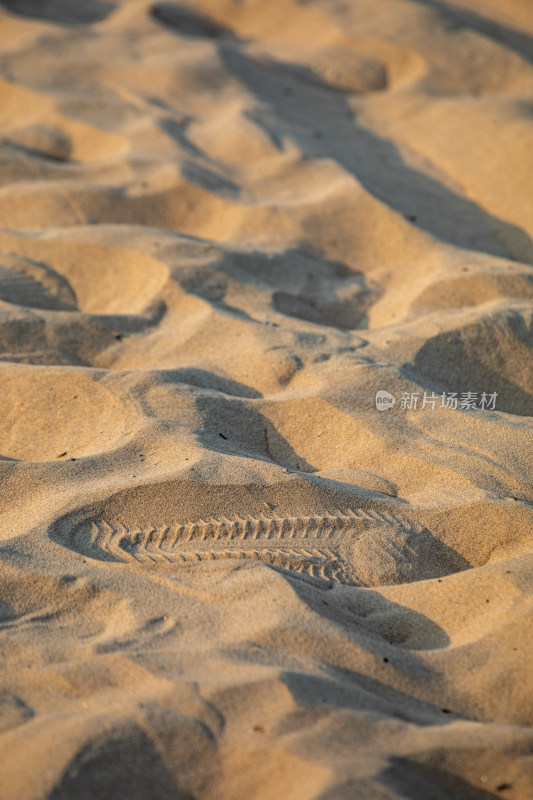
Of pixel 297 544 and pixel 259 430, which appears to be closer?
pixel 297 544

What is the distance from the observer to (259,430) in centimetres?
193

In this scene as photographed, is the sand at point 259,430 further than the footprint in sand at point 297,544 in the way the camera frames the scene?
No

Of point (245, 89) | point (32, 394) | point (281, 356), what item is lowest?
point (32, 394)

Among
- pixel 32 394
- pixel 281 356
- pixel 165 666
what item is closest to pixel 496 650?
pixel 165 666

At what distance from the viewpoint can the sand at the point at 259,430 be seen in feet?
3.81

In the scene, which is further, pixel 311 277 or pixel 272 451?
pixel 311 277

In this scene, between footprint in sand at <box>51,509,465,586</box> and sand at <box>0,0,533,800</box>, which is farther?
footprint in sand at <box>51,509,465,586</box>

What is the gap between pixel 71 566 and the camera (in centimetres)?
145

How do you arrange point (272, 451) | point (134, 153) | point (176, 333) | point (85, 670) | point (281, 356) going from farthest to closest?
1. point (134, 153)
2. point (176, 333)
3. point (281, 356)
4. point (272, 451)
5. point (85, 670)

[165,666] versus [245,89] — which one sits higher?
[245,89]

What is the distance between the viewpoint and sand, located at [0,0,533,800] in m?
1.16

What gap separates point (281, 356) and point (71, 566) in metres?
0.92

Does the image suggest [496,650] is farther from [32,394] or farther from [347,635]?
[32,394]

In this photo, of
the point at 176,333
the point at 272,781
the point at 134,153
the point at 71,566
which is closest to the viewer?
the point at 272,781
